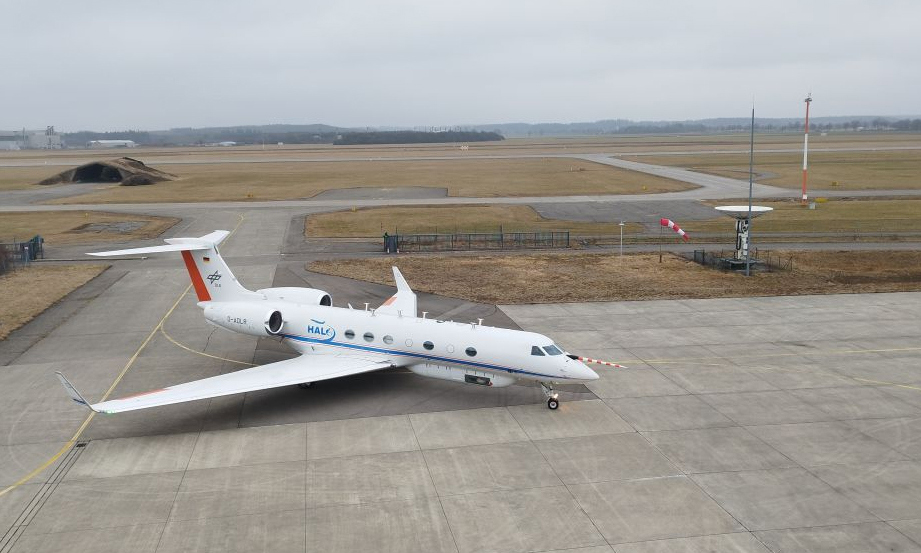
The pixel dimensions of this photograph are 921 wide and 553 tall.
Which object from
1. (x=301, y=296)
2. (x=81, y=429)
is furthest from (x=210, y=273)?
(x=81, y=429)

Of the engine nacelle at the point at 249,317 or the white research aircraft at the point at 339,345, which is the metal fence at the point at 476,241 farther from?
the engine nacelle at the point at 249,317

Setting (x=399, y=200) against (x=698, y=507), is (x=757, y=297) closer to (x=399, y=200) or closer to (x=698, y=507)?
(x=698, y=507)

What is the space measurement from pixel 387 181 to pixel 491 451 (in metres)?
93.2

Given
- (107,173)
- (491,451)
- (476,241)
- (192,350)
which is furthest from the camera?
(107,173)

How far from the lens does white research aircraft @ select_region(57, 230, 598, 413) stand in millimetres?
23312

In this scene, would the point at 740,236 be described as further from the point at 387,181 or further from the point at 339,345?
the point at 387,181

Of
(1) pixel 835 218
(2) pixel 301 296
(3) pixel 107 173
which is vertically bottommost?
(1) pixel 835 218

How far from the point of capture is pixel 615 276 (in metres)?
44.7

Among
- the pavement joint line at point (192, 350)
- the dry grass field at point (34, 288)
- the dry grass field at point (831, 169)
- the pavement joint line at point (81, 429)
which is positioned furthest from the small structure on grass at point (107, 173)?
the dry grass field at point (831, 169)

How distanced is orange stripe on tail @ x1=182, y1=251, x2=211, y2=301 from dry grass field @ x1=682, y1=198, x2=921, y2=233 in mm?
45507

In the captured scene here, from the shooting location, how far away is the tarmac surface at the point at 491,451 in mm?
16562

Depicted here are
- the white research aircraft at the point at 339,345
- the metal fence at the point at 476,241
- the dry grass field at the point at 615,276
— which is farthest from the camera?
the metal fence at the point at 476,241

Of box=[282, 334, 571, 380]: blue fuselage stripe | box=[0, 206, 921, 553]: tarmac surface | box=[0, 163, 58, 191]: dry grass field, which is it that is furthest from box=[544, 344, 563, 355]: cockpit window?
box=[0, 163, 58, 191]: dry grass field

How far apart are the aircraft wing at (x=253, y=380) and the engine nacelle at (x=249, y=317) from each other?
1.73m
